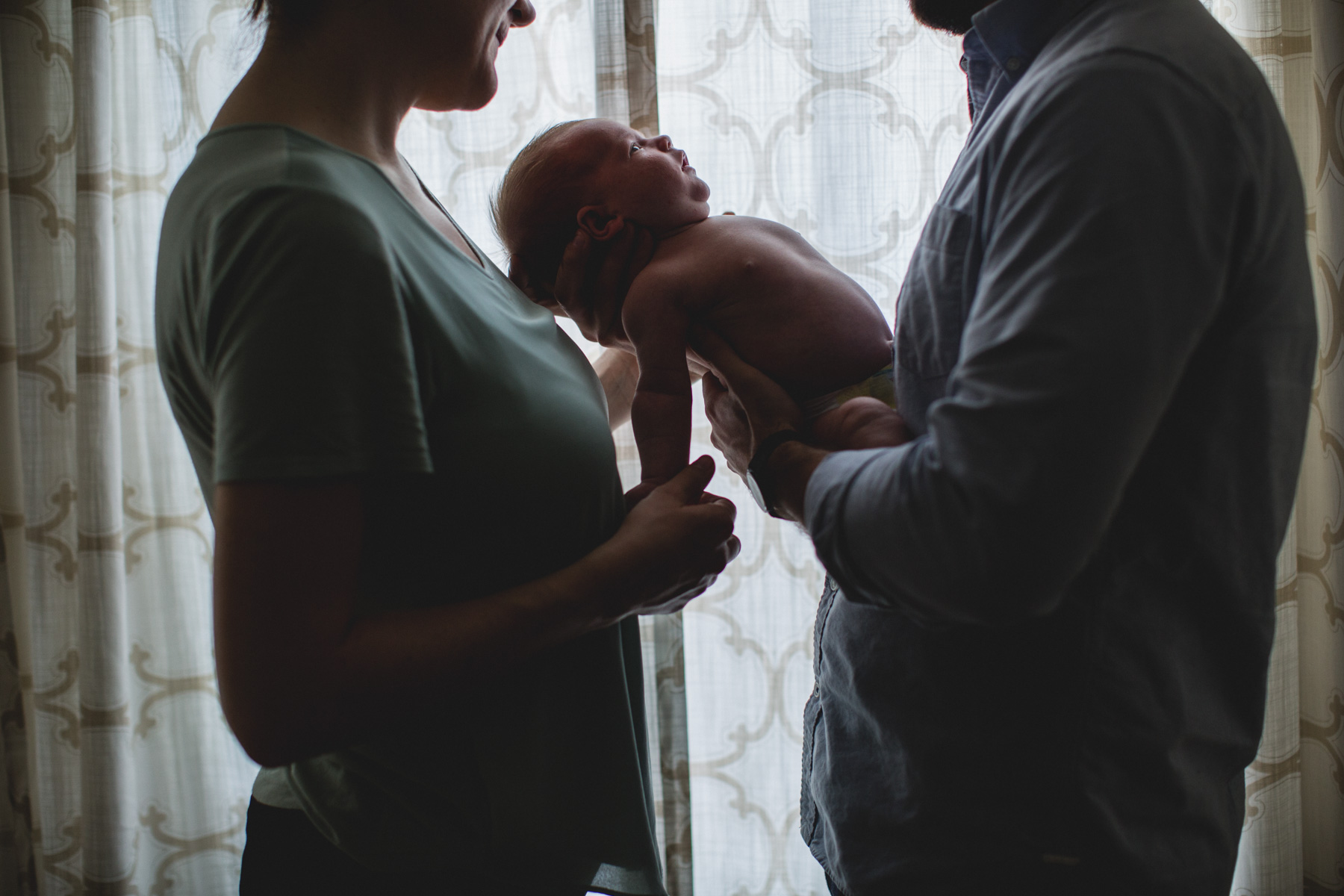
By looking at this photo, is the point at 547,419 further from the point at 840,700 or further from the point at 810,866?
the point at 810,866

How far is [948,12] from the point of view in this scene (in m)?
0.85

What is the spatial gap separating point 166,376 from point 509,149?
116cm

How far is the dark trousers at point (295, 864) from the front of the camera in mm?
773

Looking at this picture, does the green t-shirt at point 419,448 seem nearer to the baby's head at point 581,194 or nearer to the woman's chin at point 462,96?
the woman's chin at point 462,96

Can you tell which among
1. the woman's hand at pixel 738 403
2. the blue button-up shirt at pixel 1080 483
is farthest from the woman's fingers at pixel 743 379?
the blue button-up shirt at pixel 1080 483

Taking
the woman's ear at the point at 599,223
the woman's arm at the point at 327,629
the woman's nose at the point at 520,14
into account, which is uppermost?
the woman's nose at the point at 520,14

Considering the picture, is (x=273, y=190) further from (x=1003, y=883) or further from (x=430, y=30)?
(x=1003, y=883)

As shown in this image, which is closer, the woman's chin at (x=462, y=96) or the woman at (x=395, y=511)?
the woman at (x=395, y=511)

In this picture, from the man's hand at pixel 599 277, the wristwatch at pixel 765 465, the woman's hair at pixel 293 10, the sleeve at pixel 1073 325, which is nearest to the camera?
the sleeve at pixel 1073 325

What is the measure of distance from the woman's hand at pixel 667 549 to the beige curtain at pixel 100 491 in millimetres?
1355

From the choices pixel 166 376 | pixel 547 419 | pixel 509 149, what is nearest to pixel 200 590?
pixel 509 149

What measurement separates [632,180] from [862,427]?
0.55 m

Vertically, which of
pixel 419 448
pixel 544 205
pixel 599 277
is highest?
pixel 544 205

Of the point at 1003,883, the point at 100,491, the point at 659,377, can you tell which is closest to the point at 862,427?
the point at 659,377
